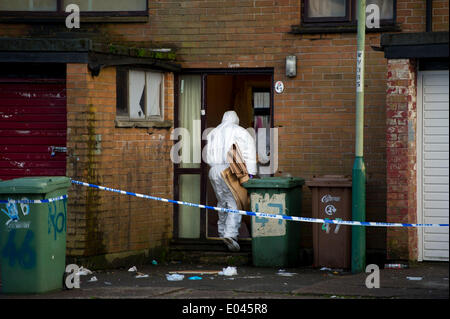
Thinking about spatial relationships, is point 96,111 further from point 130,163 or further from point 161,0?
point 161,0

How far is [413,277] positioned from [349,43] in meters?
3.51

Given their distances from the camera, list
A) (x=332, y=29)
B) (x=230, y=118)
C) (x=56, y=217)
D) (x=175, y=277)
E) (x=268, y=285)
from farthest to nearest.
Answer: (x=230, y=118) < (x=332, y=29) < (x=175, y=277) < (x=268, y=285) < (x=56, y=217)

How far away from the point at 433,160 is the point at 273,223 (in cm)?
216

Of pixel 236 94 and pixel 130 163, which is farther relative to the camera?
pixel 236 94

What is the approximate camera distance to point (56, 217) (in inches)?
376

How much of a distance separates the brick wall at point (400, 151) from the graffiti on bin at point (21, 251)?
4389mm

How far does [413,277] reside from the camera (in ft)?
34.2

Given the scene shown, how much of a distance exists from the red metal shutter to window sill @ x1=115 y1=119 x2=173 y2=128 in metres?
0.75

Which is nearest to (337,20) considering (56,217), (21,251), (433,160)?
(433,160)

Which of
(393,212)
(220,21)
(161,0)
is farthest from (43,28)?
(393,212)

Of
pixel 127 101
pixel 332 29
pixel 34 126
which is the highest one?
pixel 332 29

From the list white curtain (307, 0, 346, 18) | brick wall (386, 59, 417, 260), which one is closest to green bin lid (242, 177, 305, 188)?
brick wall (386, 59, 417, 260)

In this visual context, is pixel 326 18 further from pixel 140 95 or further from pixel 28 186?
pixel 28 186

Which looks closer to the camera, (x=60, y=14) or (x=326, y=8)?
(x=326, y=8)
